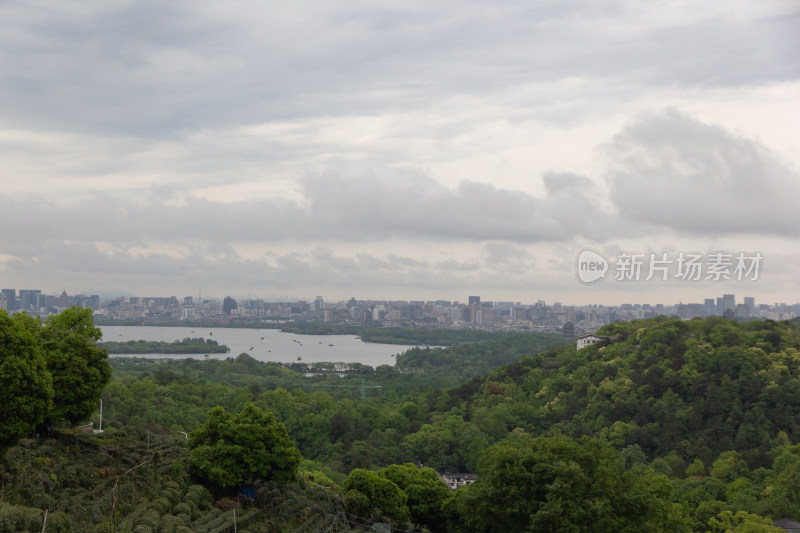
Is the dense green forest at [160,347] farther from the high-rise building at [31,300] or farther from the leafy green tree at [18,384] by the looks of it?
the leafy green tree at [18,384]

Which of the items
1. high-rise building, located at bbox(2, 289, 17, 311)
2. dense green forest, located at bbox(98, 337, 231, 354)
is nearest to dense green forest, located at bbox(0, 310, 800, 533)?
dense green forest, located at bbox(98, 337, 231, 354)

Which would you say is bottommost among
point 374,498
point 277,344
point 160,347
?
point 277,344

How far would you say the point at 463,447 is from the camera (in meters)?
23.8

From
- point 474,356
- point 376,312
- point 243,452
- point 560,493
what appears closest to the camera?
point 560,493

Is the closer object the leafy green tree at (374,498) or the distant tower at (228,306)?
the leafy green tree at (374,498)

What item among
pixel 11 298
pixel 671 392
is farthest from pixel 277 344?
pixel 671 392

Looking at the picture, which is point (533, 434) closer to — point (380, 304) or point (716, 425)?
point (716, 425)

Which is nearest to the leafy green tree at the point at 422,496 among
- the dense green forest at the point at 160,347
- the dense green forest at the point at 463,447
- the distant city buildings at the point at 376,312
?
the dense green forest at the point at 463,447

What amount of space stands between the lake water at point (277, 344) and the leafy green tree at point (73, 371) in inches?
1922

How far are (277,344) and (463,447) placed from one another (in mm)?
60279

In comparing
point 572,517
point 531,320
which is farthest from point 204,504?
point 531,320

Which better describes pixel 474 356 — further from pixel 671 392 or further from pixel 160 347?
pixel 671 392

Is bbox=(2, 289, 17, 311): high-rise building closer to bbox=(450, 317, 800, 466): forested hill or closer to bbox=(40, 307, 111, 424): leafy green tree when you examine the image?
bbox=(450, 317, 800, 466): forested hill

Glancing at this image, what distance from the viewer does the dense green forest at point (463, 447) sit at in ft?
30.0
